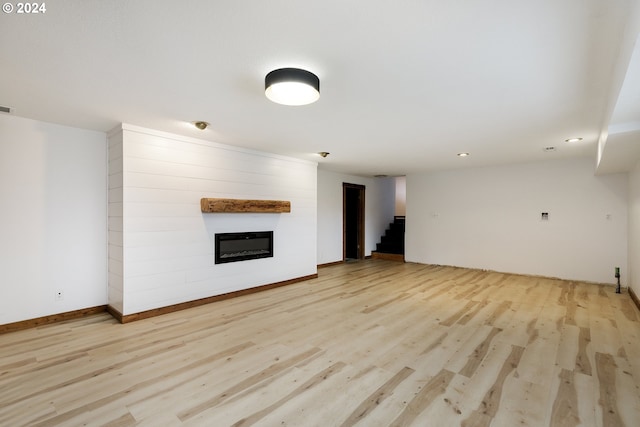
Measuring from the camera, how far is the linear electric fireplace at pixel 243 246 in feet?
15.0

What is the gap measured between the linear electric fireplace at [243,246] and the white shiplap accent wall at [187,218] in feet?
0.28

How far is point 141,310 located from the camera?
373 centimetres

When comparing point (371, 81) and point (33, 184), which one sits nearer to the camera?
point (371, 81)

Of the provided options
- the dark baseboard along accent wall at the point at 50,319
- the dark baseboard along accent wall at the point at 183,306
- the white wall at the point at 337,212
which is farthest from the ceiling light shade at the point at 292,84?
the white wall at the point at 337,212

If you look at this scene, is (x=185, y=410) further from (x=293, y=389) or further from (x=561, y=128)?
(x=561, y=128)

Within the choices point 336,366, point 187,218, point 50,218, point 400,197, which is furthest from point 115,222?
point 400,197

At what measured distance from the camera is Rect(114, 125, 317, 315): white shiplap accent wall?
3.69 metres

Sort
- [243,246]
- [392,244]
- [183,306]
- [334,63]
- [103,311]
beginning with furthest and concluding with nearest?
[392,244], [243,246], [183,306], [103,311], [334,63]

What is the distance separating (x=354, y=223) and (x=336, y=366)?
621cm

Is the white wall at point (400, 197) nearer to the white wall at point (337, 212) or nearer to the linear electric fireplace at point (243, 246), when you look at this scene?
the white wall at point (337, 212)

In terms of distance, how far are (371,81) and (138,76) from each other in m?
1.85

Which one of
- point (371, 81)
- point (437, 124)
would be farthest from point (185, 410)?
point (437, 124)

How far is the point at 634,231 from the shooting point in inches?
183

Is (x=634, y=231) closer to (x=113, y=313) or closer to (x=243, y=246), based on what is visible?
(x=243, y=246)
